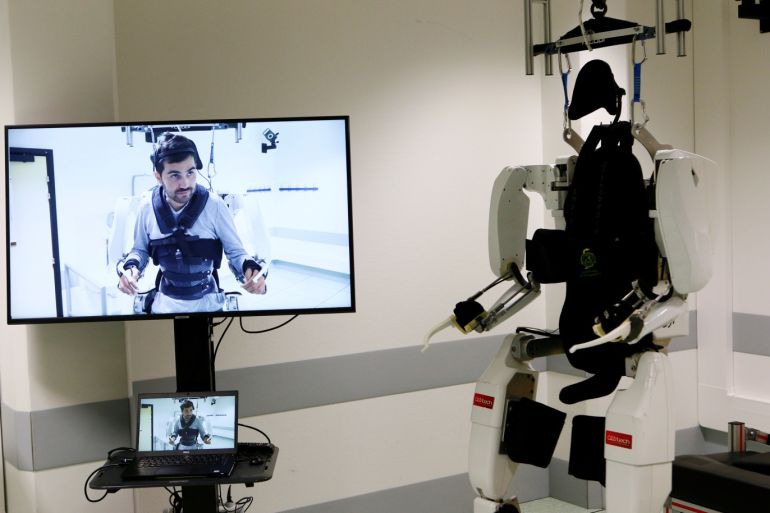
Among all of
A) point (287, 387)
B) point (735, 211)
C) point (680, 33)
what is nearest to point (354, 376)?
point (287, 387)

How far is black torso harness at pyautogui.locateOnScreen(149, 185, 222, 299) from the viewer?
313cm

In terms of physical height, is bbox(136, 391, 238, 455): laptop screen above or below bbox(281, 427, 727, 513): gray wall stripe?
above

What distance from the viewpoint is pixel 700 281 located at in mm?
2844

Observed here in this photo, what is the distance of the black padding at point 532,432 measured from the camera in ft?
10.6

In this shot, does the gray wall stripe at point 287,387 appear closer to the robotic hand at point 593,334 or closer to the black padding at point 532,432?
the robotic hand at point 593,334

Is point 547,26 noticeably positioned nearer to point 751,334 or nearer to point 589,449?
point 589,449

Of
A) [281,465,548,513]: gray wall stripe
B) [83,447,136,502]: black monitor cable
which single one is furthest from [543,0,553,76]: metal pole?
[281,465,548,513]: gray wall stripe

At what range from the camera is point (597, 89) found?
3.11 metres

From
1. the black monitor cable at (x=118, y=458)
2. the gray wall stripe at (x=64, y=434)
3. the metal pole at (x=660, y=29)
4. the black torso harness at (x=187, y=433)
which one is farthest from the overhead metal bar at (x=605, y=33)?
the gray wall stripe at (x=64, y=434)

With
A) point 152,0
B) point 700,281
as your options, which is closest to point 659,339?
point 700,281

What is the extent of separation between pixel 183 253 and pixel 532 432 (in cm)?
132

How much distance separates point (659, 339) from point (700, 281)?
0.84 feet

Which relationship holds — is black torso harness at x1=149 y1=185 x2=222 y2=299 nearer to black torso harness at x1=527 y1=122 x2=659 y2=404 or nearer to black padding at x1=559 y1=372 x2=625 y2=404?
black torso harness at x1=527 y1=122 x2=659 y2=404

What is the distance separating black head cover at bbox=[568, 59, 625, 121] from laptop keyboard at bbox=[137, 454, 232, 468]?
1.64m
